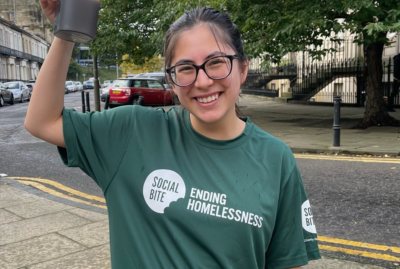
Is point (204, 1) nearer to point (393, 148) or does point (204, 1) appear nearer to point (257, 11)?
point (257, 11)

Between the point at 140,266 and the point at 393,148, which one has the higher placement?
the point at 140,266

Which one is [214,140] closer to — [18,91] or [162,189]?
[162,189]

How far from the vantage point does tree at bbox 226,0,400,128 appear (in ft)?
32.7

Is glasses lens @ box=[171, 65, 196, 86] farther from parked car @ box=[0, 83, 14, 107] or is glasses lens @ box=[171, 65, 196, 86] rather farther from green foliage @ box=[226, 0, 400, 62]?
parked car @ box=[0, 83, 14, 107]

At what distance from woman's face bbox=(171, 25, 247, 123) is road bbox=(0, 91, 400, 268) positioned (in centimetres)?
259

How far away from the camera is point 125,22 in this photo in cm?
1839

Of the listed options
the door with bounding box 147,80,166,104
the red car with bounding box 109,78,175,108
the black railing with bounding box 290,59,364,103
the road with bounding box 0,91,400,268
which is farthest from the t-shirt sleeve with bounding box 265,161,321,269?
the door with bounding box 147,80,166,104

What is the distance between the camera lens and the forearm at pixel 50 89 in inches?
60.4

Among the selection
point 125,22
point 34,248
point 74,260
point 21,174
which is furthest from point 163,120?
point 125,22

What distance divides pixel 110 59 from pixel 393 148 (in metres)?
15.3

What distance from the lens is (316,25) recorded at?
10.4 metres

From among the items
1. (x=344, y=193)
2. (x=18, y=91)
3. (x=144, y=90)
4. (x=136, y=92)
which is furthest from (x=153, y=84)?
(x=344, y=193)

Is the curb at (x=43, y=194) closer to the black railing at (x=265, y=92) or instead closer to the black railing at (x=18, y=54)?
the black railing at (x=265, y=92)

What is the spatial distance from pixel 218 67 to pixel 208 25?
0.16m
